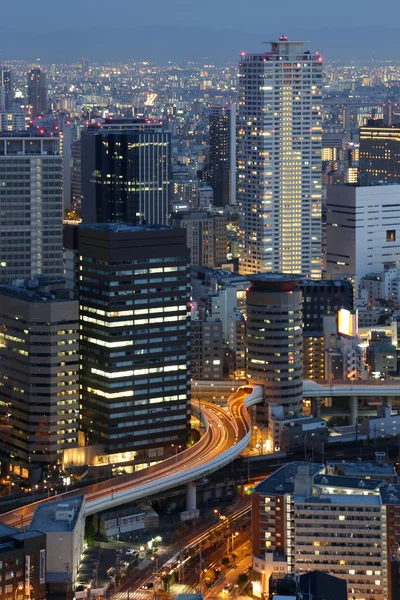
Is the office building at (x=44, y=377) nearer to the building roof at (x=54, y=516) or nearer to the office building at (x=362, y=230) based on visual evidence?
the building roof at (x=54, y=516)

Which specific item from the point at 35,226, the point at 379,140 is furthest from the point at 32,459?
the point at 379,140

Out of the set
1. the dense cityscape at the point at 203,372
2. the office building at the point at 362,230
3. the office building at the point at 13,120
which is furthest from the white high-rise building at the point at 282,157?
the office building at the point at 13,120

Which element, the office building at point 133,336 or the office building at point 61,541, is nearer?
the office building at point 61,541

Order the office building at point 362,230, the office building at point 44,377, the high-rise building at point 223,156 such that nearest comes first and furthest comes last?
1. the office building at point 44,377
2. the office building at point 362,230
3. the high-rise building at point 223,156

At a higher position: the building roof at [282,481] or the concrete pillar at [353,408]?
the building roof at [282,481]

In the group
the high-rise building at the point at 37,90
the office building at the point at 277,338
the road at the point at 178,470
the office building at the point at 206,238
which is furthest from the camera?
the high-rise building at the point at 37,90

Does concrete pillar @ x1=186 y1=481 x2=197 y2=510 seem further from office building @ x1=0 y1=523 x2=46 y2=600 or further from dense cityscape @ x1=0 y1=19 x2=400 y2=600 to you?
office building @ x1=0 y1=523 x2=46 y2=600

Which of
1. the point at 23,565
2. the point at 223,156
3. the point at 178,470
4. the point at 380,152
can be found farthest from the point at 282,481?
the point at 223,156
